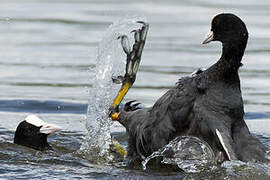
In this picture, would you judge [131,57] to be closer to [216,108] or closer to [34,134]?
[34,134]

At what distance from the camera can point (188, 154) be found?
23.0 feet

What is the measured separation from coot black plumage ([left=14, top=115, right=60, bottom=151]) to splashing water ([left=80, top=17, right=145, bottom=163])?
39cm

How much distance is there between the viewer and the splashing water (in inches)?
A: 314

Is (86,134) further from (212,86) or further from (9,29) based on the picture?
(9,29)

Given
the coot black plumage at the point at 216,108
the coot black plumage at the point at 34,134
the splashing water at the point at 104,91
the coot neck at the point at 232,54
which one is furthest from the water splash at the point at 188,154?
the coot black plumage at the point at 34,134

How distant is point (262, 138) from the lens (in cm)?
851

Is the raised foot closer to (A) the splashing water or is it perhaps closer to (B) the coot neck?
(A) the splashing water

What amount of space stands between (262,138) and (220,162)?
1.70 meters

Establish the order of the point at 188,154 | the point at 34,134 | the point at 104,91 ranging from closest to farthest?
the point at 188,154 → the point at 104,91 → the point at 34,134

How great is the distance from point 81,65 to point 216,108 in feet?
14.2

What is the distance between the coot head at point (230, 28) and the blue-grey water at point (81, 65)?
3.53 feet

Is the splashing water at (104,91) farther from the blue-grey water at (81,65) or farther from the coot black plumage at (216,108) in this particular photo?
the coot black plumage at (216,108)

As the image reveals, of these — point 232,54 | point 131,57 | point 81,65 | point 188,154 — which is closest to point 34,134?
point 131,57

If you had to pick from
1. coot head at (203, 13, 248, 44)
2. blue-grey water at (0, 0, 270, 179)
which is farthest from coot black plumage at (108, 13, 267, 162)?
blue-grey water at (0, 0, 270, 179)
